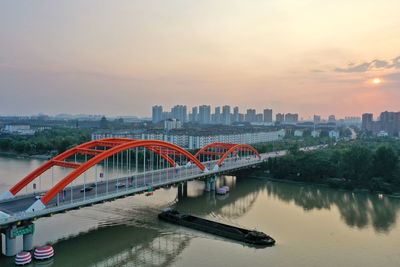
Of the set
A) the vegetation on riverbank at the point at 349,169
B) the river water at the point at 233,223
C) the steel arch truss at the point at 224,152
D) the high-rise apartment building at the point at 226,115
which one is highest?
the high-rise apartment building at the point at 226,115

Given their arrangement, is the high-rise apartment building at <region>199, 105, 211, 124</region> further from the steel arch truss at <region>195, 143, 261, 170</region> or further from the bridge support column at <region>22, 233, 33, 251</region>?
the bridge support column at <region>22, 233, 33, 251</region>

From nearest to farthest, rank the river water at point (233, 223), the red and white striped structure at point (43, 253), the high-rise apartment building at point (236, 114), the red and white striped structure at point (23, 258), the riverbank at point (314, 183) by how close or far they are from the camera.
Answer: the red and white striped structure at point (23, 258) < the red and white striped structure at point (43, 253) < the river water at point (233, 223) < the riverbank at point (314, 183) < the high-rise apartment building at point (236, 114)

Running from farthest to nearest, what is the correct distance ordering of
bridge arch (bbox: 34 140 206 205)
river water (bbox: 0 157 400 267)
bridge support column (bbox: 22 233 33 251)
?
bridge arch (bbox: 34 140 206 205)
river water (bbox: 0 157 400 267)
bridge support column (bbox: 22 233 33 251)

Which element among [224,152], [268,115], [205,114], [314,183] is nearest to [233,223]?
[314,183]

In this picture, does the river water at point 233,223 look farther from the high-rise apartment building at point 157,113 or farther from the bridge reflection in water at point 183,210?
the high-rise apartment building at point 157,113

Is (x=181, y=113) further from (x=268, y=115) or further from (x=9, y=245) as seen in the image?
(x=9, y=245)

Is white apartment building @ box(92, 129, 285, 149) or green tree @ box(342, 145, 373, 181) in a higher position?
white apartment building @ box(92, 129, 285, 149)

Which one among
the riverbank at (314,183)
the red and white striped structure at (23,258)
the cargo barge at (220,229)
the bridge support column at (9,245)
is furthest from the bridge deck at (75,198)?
the riverbank at (314,183)

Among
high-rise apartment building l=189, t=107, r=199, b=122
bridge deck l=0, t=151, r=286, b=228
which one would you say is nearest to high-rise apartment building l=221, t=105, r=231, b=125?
high-rise apartment building l=189, t=107, r=199, b=122
